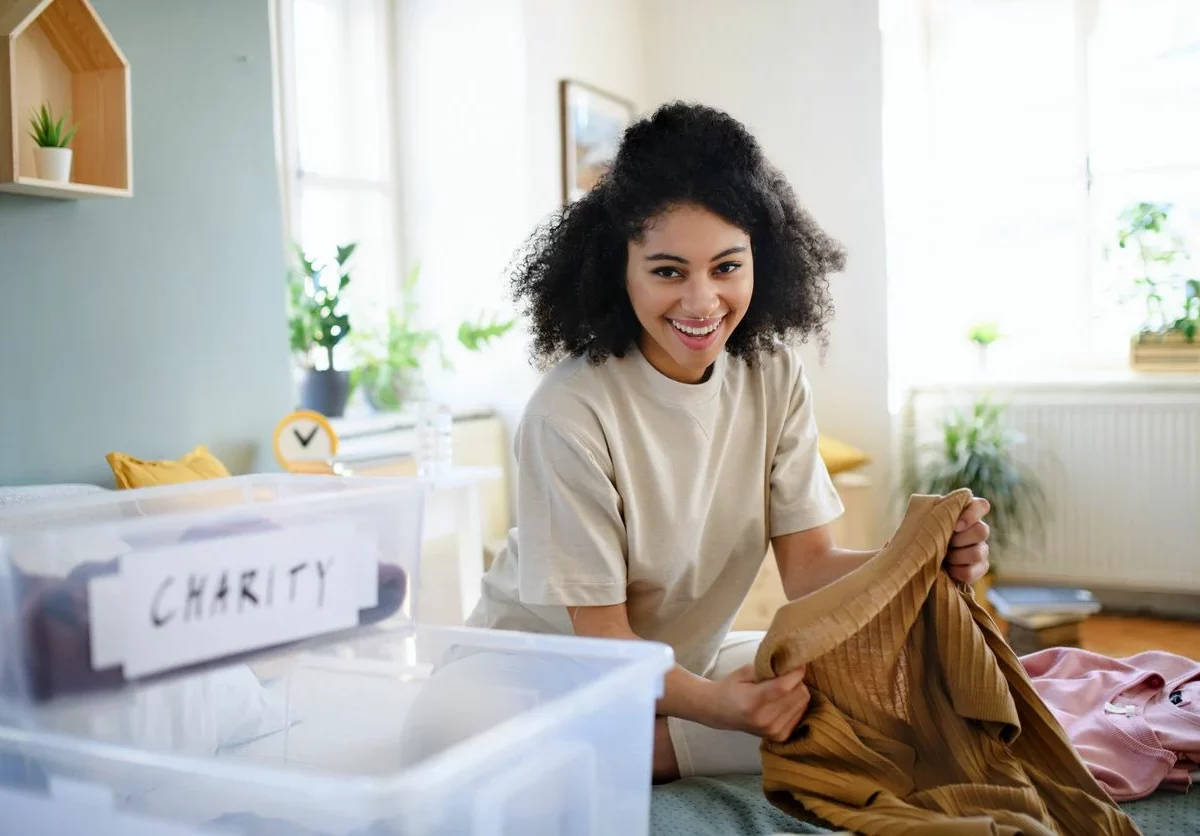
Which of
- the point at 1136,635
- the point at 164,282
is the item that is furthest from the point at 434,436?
the point at 1136,635

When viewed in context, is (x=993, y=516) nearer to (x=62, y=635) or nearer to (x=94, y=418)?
(x=94, y=418)

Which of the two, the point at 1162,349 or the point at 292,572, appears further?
the point at 1162,349

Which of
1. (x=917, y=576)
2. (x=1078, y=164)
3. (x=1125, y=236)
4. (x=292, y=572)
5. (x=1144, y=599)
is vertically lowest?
(x=1144, y=599)

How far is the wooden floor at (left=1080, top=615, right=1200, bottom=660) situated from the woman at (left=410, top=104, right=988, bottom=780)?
2.43 meters

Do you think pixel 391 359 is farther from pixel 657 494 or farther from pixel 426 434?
pixel 657 494

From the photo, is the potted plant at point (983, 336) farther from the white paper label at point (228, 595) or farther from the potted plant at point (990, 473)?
the white paper label at point (228, 595)

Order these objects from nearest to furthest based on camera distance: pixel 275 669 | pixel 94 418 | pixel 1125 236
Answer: pixel 275 669 < pixel 94 418 < pixel 1125 236

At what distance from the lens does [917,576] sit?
1.01m

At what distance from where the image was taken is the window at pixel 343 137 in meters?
3.46

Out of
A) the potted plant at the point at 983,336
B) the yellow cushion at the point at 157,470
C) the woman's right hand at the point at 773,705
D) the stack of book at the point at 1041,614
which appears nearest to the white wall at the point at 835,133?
the potted plant at the point at 983,336

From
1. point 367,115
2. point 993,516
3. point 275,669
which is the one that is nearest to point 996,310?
point 993,516

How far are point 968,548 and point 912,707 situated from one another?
15 cm

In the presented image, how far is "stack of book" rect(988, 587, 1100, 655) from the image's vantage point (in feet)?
9.11

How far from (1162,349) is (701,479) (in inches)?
128
